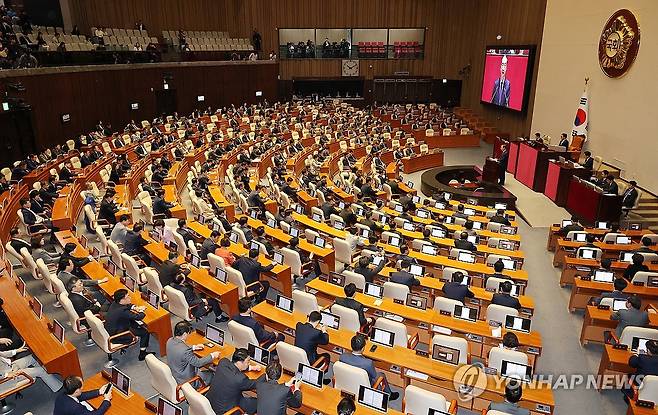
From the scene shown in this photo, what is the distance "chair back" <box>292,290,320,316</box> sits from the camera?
28.4 feet

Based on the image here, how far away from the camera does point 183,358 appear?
697 centimetres

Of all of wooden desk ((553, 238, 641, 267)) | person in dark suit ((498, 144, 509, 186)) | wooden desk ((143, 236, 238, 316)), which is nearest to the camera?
wooden desk ((143, 236, 238, 316))

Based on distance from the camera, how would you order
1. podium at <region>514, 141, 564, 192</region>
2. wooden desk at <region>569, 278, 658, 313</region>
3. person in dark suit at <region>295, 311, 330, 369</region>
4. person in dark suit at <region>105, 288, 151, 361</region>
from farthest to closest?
podium at <region>514, 141, 564, 192</region> < wooden desk at <region>569, 278, 658, 313</region> < person in dark suit at <region>105, 288, 151, 361</region> < person in dark suit at <region>295, 311, 330, 369</region>

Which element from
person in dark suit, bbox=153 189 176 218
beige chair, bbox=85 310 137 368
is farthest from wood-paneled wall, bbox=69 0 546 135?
beige chair, bbox=85 310 137 368

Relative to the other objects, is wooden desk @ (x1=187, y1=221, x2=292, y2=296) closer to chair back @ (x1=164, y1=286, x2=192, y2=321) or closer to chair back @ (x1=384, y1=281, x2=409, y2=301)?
chair back @ (x1=164, y1=286, x2=192, y2=321)

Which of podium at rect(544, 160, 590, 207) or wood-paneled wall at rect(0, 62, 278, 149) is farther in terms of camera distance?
wood-paneled wall at rect(0, 62, 278, 149)

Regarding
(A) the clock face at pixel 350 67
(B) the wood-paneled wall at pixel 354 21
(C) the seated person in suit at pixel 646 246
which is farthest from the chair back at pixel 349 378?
(A) the clock face at pixel 350 67

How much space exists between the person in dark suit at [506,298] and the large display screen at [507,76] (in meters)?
20.0

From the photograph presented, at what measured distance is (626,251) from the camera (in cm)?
1179

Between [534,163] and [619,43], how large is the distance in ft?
17.4

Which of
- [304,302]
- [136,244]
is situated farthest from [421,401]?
[136,244]

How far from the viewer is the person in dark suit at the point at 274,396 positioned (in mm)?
5973

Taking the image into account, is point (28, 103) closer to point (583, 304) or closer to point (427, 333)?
point (427, 333)

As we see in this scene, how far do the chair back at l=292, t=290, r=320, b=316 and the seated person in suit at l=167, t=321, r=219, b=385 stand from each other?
78.8 inches
